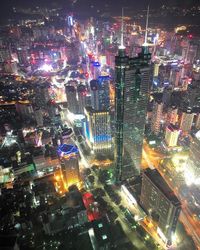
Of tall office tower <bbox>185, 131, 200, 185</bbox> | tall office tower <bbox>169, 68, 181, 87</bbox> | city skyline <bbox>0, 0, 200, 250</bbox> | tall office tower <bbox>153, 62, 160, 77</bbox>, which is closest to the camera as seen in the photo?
city skyline <bbox>0, 0, 200, 250</bbox>

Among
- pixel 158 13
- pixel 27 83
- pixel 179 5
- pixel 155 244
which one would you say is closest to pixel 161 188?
pixel 155 244

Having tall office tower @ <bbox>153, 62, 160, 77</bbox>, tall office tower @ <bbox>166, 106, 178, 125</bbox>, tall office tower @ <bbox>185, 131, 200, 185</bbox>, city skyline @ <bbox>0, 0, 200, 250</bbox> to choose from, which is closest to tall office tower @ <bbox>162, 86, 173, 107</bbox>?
city skyline @ <bbox>0, 0, 200, 250</bbox>

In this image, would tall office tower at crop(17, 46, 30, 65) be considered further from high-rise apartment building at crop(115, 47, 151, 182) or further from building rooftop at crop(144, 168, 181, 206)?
building rooftop at crop(144, 168, 181, 206)

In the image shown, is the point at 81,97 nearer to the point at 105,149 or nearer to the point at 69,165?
the point at 105,149

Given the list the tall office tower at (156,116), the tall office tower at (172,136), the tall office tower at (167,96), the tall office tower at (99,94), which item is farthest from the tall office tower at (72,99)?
the tall office tower at (172,136)

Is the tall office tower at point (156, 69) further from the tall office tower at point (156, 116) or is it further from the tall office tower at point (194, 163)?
the tall office tower at point (194, 163)

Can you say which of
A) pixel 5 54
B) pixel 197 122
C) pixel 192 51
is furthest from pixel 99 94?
pixel 5 54
